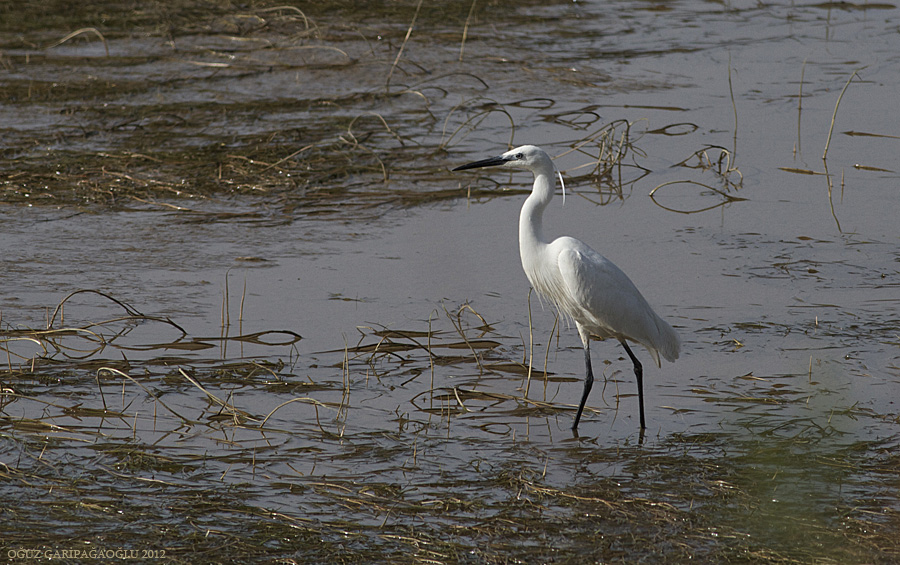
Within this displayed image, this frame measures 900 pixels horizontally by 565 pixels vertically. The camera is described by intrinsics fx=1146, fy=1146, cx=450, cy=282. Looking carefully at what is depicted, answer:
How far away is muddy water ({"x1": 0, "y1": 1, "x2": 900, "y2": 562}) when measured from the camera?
4.10 metres

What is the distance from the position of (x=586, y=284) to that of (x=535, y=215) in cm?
41

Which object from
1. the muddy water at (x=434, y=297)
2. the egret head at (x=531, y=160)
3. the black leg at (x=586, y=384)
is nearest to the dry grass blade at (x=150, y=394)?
the muddy water at (x=434, y=297)

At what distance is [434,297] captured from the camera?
6547 mm

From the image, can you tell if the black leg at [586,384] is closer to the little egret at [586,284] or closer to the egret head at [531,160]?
the little egret at [586,284]

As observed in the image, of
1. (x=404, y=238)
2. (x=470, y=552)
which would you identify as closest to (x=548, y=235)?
(x=404, y=238)

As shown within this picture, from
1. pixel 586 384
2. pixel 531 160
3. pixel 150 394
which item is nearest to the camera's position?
pixel 150 394

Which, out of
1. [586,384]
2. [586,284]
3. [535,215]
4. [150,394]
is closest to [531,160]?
[535,215]

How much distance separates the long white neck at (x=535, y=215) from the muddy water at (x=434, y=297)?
0.59m

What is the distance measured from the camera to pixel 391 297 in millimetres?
6523

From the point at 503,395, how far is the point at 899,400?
1.78 meters

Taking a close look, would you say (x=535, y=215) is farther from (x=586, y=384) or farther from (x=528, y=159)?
(x=586, y=384)

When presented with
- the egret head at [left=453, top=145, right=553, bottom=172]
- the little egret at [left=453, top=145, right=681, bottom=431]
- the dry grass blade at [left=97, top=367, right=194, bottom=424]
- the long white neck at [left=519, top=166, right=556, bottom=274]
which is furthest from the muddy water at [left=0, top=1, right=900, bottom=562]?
the egret head at [left=453, top=145, right=553, bottom=172]

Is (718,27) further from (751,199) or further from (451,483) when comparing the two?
(451,483)

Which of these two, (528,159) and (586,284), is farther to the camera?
(528,159)
